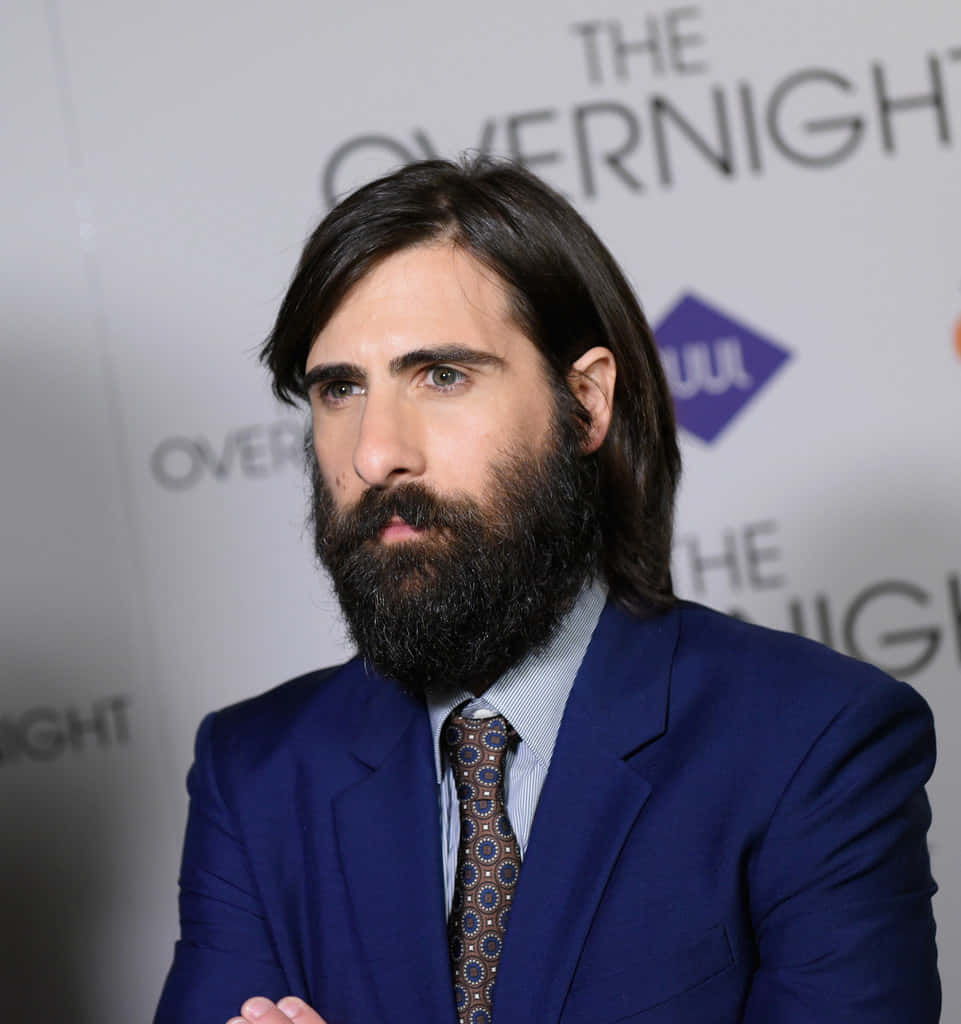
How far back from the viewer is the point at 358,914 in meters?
2.16

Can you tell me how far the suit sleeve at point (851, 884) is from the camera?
1.90m

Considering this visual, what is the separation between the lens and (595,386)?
2404 millimetres

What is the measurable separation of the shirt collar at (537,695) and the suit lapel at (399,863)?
0.04 m

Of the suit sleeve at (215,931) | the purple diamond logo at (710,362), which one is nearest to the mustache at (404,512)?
the suit sleeve at (215,931)

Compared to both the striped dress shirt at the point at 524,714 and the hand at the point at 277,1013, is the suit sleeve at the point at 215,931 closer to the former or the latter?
the hand at the point at 277,1013

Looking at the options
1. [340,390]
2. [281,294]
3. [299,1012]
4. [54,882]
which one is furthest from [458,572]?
[54,882]

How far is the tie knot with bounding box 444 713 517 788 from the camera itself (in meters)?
2.19

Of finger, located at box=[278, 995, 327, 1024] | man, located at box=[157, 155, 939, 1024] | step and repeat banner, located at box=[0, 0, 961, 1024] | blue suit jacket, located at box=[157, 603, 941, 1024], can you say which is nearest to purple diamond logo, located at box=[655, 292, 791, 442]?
step and repeat banner, located at box=[0, 0, 961, 1024]

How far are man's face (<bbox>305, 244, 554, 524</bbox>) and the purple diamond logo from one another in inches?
60.2

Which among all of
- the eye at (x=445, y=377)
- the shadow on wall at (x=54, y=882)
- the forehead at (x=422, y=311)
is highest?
the forehead at (x=422, y=311)

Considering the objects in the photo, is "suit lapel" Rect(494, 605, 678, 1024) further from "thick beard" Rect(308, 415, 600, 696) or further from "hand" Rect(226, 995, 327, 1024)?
"hand" Rect(226, 995, 327, 1024)

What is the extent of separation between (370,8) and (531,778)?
89.5 inches

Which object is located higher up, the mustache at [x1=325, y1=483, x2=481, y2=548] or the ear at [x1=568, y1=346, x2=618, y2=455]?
the ear at [x1=568, y1=346, x2=618, y2=455]

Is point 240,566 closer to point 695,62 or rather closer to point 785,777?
point 695,62
